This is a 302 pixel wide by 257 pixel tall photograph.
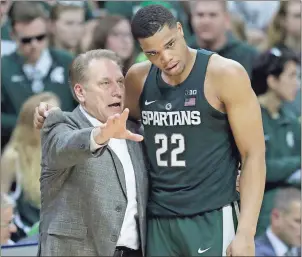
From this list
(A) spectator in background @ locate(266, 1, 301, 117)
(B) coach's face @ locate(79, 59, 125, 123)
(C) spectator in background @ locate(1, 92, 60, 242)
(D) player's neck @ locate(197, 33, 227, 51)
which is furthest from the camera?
(A) spectator in background @ locate(266, 1, 301, 117)

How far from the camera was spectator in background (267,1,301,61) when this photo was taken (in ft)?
17.4

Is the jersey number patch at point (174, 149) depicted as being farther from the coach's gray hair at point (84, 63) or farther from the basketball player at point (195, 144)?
the coach's gray hair at point (84, 63)

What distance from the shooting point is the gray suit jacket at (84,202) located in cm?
292

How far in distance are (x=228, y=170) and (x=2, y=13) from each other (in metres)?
2.50

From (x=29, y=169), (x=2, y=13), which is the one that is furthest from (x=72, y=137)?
(x=2, y=13)

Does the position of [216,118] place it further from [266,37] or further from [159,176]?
[266,37]

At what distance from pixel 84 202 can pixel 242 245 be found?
2.16ft

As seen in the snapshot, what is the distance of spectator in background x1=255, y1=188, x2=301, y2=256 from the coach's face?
227 centimetres

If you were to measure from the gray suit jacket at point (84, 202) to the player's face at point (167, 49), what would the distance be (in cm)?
40

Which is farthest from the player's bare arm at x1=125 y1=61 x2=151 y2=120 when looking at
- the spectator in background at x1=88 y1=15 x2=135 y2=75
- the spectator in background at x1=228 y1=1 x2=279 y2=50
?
the spectator in background at x1=228 y1=1 x2=279 y2=50

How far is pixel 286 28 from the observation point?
17.4 feet

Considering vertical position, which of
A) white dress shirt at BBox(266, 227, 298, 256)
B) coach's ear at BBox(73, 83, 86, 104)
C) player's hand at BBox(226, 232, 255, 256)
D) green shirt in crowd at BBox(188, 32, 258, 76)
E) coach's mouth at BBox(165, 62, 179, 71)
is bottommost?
white dress shirt at BBox(266, 227, 298, 256)

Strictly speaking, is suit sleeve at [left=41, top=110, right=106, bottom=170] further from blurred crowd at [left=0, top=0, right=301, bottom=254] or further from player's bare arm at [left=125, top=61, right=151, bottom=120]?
blurred crowd at [left=0, top=0, right=301, bottom=254]

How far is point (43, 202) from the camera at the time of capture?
3045 millimetres
